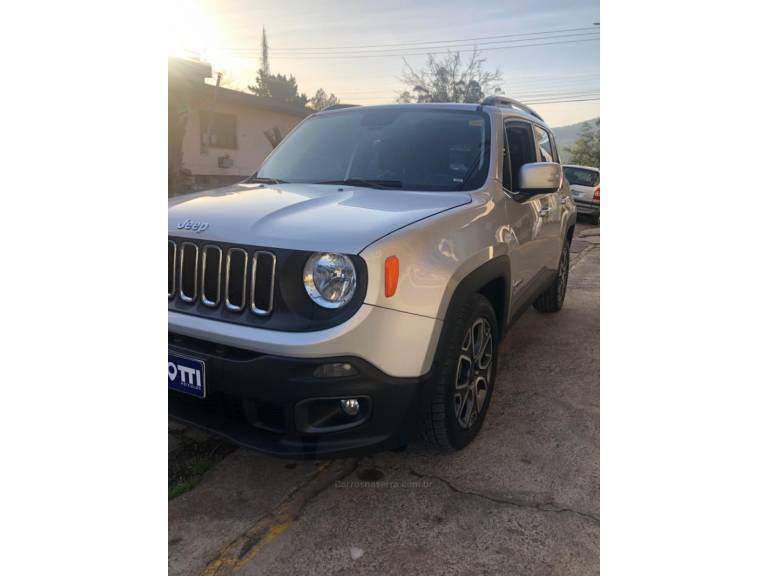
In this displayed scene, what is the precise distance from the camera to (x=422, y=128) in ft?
Answer: 11.2

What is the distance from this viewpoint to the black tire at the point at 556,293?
5.26 metres

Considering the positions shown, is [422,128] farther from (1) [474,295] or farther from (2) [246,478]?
(2) [246,478]

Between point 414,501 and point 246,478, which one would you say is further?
point 246,478

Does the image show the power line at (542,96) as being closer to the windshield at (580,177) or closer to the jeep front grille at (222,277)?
the jeep front grille at (222,277)

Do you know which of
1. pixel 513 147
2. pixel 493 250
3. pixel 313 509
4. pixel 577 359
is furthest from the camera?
pixel 577 359

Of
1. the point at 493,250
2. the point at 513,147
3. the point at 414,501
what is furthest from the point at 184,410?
the point at 513,147

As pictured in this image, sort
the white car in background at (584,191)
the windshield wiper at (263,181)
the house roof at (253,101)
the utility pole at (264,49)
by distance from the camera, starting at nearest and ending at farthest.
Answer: the utility pole at (264,49)
the windshield wiper at (263,181)
the white car in background at (584,191)
the house roof at (253,101)

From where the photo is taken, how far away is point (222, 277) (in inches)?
90.2

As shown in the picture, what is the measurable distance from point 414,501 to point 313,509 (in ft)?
1.40

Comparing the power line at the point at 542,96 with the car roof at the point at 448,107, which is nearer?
the power line at the point at 542,96

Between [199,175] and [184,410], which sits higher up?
[199,175]

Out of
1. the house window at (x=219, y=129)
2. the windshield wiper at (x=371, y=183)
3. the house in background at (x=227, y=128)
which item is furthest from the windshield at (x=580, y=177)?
the windshield wiper at (x=371, y=183)

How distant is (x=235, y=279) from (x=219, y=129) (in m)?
14.6

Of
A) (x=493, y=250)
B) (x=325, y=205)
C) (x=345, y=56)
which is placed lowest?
(x=493, y=250)
